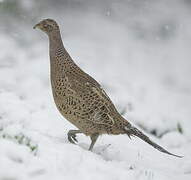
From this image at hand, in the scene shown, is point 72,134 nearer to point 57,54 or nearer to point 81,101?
point 81,101

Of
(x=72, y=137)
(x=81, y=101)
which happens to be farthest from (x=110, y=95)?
(x=81, y=101)

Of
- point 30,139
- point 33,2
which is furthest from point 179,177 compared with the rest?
point 33,2

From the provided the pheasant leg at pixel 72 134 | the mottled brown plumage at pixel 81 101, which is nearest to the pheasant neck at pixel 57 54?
the mottled brown plumage at pixel 81 101

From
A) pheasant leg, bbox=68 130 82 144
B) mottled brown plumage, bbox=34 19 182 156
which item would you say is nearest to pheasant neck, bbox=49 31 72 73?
mottled brown plumage, bbox=34 19 182 156

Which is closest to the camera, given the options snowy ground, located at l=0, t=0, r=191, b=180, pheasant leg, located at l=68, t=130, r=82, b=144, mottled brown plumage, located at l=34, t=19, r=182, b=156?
snowy ground, located at l=0, t=0, r=191, b=180

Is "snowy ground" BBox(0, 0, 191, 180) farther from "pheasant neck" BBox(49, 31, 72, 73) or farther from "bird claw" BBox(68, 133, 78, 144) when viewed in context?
"pheasant neck" BBox(49, 31, 72, 73)

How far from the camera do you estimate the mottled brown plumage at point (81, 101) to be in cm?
A: 635

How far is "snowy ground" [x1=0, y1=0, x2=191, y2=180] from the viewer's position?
208 inches

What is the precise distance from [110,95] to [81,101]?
3.41 meters

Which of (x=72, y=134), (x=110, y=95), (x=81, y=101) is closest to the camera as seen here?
(x=81, y=101)

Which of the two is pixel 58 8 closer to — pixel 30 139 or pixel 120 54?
pixel 120 54

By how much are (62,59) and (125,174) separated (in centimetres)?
151

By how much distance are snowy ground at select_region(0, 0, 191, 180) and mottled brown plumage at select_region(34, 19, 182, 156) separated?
0.26 metres

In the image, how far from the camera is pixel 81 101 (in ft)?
20.8
